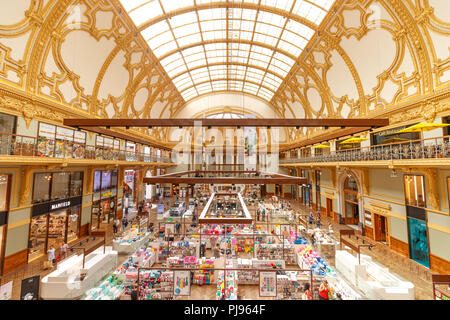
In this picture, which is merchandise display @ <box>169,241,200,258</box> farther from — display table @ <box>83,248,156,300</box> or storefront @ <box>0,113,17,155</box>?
storefront @ <box>0,113,17,155</box>

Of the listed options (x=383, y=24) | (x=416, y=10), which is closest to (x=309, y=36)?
(x=383, y=24)

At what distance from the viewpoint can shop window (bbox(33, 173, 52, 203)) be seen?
9977 mm

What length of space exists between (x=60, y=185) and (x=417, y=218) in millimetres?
18412

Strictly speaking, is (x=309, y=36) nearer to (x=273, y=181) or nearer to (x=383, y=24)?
(x=383, y=24)

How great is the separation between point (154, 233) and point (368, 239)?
13598 mm

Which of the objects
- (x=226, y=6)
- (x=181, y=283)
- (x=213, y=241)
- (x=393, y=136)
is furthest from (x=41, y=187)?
(x=393, y=136)

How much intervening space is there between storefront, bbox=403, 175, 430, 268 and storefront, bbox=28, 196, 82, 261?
1821cm

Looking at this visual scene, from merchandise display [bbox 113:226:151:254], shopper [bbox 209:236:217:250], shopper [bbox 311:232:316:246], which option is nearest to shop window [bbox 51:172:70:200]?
merchandise display [bbox 113:226:151:254]

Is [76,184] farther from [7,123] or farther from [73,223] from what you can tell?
[7,123]

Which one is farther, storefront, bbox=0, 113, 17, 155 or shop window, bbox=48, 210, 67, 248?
shop window, bbox=48, 210, 67, 248

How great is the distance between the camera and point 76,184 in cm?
1274

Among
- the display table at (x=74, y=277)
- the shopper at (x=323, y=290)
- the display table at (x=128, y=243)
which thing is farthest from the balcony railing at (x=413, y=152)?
the display table at (x=74, y=277)

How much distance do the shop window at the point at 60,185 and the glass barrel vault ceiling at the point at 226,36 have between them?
10.7 metres
